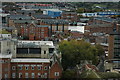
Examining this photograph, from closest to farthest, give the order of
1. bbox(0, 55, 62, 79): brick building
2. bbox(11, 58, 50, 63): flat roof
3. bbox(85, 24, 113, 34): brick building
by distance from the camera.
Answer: bbox(0, 55, 62, 79): brick building < bbox(11, 58, 50, 63): flat roof < bbox(85, 24, 113, 34): brick building

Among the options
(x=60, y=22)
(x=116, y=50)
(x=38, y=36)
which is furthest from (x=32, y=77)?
(x=60, y=22)

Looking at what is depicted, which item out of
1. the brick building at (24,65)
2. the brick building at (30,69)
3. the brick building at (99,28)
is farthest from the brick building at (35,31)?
the brick building at (30,69)

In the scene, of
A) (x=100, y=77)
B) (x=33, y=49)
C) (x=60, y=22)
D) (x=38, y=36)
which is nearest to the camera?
(x=100, y=77)

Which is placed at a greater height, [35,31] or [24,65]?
[24,65]

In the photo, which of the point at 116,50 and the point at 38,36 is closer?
the point at 116,50

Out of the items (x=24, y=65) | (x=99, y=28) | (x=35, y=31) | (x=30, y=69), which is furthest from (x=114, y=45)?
(x=99, y=28)

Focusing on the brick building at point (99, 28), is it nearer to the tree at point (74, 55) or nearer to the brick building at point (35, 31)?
the brick building at point (35, 31)

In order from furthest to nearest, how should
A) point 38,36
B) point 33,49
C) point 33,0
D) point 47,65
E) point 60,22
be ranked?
1. point 33,0
2. point 60,22
3. point 38,36
4. point 33,49
5. point 47,65

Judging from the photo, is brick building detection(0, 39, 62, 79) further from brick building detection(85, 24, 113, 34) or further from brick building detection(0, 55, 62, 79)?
brick building detection(85, 24, 113, 34)

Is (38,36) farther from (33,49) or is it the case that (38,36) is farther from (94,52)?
(33,49)

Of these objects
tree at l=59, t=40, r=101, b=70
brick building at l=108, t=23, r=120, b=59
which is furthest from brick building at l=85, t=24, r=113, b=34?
tree at l=59, t=40, r=101, b=70

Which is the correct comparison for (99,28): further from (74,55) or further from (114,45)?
(74,55)
